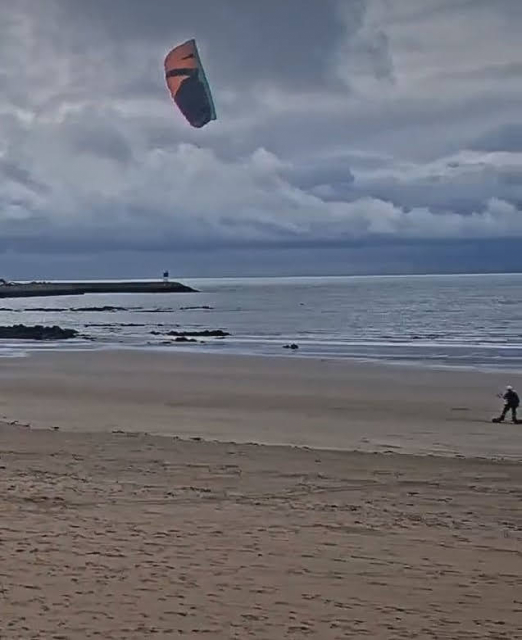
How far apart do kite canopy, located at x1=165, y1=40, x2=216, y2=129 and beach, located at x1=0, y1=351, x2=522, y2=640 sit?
15.5 ft

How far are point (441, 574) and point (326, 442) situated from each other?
6967mm

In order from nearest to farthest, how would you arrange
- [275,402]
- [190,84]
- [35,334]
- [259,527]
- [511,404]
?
[259,527] < [190,84] < [511,404] < [275,402] < [35,334]

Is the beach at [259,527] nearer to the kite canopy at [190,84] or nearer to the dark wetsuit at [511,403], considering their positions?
the dark wetsuit at [511,403]

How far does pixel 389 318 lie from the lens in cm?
6366

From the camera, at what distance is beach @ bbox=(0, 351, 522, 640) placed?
17.4ft

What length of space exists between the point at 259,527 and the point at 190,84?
23.9 ft

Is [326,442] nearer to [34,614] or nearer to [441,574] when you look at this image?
[441,574]

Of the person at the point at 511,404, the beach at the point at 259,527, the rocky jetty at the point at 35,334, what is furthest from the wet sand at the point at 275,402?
the rocky jetty at the point at 35,334

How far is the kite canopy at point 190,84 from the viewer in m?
12.2

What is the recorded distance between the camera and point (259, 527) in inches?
290

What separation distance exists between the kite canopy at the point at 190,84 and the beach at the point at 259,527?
4.73m

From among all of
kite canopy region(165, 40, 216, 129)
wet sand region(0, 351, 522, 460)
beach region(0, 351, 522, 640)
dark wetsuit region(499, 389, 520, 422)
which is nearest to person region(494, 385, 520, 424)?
dark wetsuit region(499, 389, 520, 422)

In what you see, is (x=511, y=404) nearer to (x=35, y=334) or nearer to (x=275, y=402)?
(x=275, y=402)

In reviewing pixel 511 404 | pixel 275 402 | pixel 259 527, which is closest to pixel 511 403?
pixel 511 404
